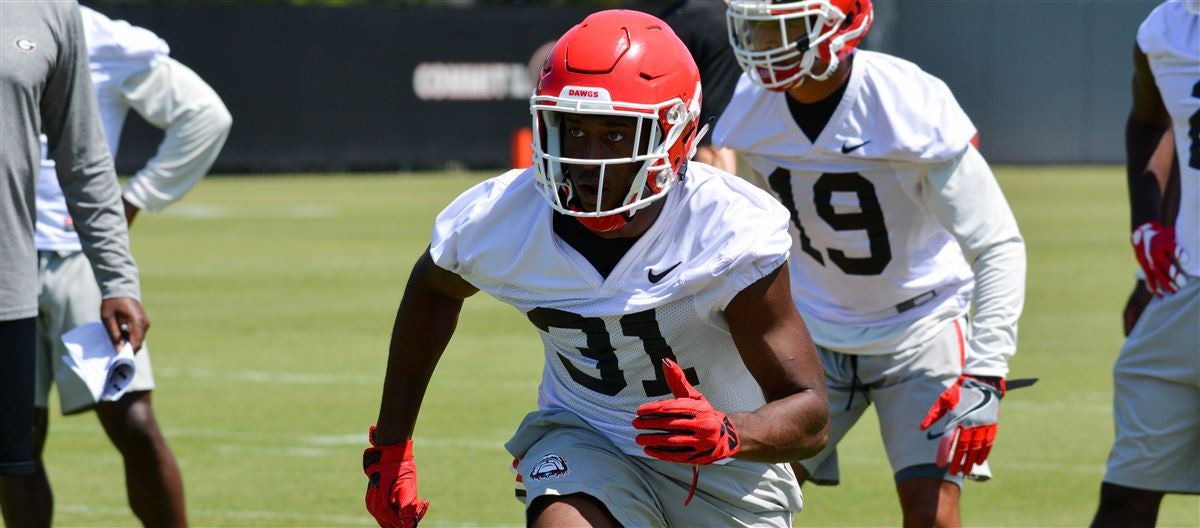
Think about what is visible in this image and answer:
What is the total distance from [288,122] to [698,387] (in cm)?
2589

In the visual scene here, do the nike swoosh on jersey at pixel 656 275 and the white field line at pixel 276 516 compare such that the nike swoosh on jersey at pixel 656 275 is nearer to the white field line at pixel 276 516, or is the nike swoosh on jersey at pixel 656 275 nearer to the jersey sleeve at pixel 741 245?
the jersey sleeve at pixel 741 245

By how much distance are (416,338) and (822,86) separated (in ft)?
6.06

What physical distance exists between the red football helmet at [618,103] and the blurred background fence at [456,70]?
24.3 metres

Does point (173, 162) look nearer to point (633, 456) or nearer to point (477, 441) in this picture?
point (477, 441)

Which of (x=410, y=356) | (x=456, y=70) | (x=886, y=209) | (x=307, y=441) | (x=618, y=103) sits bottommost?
(x=456, y=70)

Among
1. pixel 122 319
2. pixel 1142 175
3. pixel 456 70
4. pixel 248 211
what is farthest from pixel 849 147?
pixel 456 70

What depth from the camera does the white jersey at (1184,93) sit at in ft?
17.5

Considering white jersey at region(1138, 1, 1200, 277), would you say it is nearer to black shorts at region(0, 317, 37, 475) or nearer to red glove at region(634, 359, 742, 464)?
red glove at region(634, 359, 742, 464)

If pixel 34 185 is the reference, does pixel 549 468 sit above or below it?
below

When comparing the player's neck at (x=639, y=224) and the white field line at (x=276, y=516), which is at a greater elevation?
the player's neck at (x=639, y=224)

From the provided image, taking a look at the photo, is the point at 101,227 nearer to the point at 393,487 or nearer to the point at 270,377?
the point at 393,487

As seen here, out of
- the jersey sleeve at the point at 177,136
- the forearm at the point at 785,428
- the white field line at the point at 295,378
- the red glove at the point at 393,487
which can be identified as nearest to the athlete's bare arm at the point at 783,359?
the forearm at the point at 785,428

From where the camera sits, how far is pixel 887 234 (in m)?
5.91

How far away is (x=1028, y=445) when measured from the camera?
29.2 ft
